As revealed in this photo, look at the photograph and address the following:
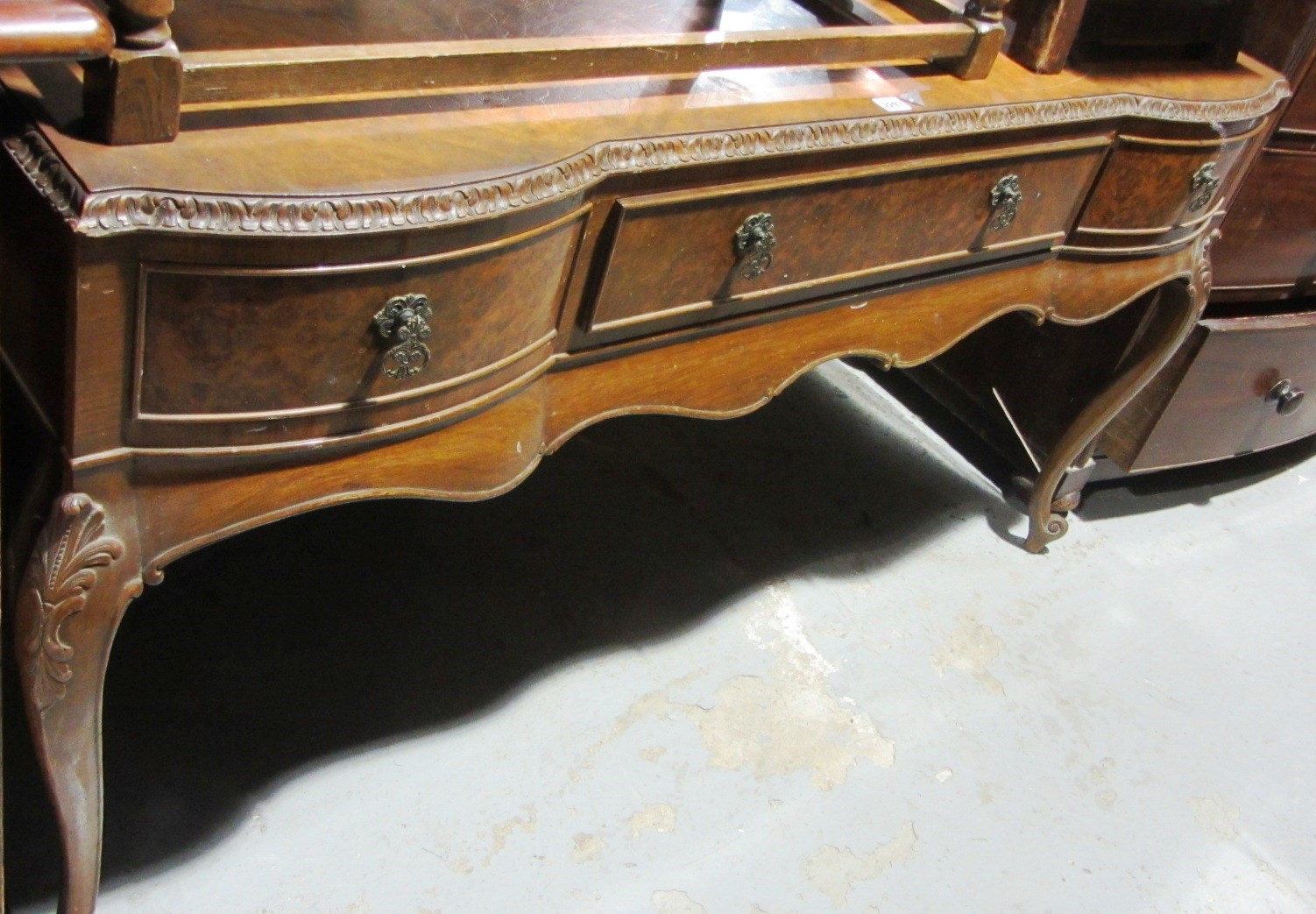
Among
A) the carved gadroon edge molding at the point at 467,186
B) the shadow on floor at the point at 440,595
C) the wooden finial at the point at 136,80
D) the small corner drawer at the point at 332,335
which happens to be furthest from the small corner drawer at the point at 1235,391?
the wooden finial at the point at 136,80

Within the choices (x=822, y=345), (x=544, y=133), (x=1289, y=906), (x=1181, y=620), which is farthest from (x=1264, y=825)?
(x=544, y=133)

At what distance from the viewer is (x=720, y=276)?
96 cm

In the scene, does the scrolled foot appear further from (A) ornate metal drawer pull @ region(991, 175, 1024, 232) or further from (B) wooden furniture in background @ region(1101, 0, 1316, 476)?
(A) ornate metal drawer pull @ region(991, 175, 1024, 232)

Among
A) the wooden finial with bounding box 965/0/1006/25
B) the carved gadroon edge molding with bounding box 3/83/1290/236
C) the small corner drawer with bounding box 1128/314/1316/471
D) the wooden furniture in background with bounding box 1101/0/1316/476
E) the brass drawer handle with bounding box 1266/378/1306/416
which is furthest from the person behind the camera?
the brass drawer handle with bounding box 1266/378/1306/416

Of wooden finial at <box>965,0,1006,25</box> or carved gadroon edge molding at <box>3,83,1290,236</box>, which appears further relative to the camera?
wooden finial at <box>965,0,1006,25</box>

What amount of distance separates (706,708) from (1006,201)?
60cm

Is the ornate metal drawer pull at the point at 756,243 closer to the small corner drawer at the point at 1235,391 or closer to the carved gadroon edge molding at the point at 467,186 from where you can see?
the carved gadroon edge molding at the point at 467,186

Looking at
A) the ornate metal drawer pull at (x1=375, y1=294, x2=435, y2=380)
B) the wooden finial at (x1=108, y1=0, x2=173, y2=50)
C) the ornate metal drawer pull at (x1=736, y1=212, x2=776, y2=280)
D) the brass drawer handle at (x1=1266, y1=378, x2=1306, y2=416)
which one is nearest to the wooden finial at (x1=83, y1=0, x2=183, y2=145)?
the wooden finial at (x1=108, y1=0, x2=173, y2=50)

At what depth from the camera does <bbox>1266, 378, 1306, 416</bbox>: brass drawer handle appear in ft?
5.58

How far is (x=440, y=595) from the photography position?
4.51 ft

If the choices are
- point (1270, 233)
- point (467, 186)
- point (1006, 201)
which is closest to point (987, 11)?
point (1006, 201)

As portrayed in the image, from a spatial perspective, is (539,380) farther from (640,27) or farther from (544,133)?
(640,27)

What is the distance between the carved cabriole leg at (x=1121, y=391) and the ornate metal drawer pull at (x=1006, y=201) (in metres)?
0.37

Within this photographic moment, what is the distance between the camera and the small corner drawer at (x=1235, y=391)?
1593 millimetres
